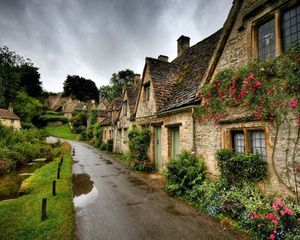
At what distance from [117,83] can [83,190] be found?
53671mm

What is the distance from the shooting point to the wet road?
4492mm

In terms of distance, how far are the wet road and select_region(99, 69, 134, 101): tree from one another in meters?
50.4

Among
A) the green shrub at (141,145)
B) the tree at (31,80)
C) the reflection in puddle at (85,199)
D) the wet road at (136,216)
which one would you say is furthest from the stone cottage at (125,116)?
the tree at (31,80)

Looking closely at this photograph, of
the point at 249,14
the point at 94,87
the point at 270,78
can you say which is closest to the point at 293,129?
the point at 270,78

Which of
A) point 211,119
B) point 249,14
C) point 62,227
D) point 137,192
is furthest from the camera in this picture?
point 137,192

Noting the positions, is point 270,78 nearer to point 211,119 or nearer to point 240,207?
point 211,119

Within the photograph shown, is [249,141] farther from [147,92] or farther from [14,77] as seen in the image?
[14,77]

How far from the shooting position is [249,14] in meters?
6.18

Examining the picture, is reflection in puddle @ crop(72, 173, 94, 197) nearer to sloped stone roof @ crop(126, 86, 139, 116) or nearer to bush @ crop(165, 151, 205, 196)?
bush @ crop(165, 151, 205, 196)

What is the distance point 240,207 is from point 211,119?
11.2 ft

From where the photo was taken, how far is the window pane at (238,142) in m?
6.32

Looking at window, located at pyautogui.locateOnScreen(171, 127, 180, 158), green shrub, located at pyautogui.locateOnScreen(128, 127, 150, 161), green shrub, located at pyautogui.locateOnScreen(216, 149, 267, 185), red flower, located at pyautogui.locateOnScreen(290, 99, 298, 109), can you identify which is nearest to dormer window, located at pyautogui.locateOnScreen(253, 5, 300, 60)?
red flower, located at pyautogui.locateOnScreen(290, 99, 298, 109)

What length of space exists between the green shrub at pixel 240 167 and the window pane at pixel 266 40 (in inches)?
134

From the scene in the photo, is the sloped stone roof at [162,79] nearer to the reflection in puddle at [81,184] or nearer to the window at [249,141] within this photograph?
the window at [249,141]
